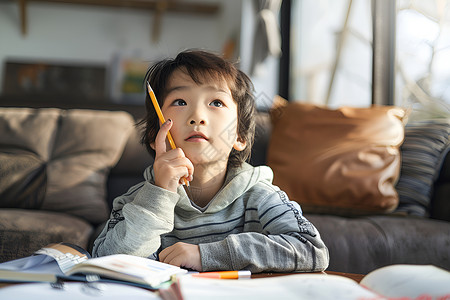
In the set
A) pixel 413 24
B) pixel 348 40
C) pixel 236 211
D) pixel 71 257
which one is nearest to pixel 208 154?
pixel 236 211

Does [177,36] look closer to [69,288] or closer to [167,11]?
[167,11]

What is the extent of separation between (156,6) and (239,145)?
3.93 m

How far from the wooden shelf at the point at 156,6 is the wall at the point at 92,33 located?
0.06 m

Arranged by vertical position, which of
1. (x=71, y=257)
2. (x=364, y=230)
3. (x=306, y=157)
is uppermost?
(x=71, y=257)

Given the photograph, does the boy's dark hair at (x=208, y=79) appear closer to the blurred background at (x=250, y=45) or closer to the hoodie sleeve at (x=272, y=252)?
the blurred background at (x=250, y=45)

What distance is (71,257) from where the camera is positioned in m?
0.62

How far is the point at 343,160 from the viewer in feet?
5.32

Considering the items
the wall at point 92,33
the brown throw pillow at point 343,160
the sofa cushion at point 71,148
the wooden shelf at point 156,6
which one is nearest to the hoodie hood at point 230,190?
the brown throw pillow at point 343,160

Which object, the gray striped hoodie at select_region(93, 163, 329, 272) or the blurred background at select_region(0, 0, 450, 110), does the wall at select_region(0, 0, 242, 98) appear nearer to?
the blurred background at select_region(0, 0, 450, 110)

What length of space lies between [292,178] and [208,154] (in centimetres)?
83

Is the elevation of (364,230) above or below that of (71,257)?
below

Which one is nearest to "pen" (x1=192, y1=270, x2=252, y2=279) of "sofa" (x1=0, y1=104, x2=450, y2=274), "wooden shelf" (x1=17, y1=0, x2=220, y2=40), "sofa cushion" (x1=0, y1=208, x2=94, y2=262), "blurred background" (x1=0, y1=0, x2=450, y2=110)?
"blurred background" (x1=0, y1=0, x2=450, y2=110)

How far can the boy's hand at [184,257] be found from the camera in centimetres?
68

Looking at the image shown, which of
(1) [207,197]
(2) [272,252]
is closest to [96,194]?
(1) [207,197]
